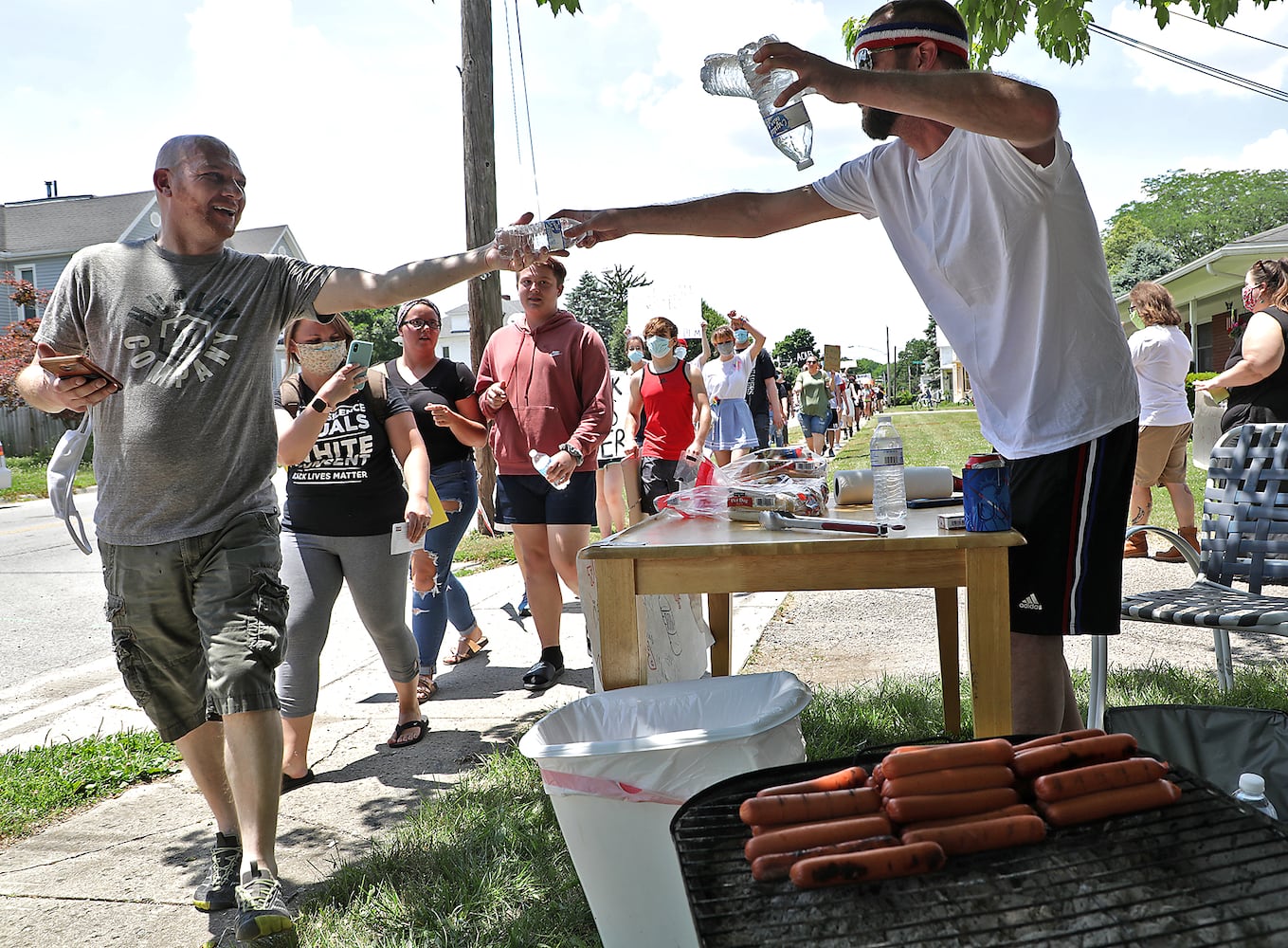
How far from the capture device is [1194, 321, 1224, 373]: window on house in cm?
2661

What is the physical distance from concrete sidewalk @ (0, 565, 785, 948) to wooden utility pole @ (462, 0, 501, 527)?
12.1 feet

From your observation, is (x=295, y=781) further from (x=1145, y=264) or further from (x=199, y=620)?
(x=1145, y=264)

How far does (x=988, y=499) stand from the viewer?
262 centimetres

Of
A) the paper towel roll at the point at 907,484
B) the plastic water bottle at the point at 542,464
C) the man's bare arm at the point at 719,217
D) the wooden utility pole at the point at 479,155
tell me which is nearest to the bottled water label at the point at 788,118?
the man's bare arm at the point at 719,217

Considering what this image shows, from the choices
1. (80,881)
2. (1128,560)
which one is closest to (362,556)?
(80,881)

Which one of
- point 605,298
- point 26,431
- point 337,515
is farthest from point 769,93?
point 605,298

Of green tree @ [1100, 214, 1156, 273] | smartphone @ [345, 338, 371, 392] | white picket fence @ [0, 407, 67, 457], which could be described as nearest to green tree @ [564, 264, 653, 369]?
green tree @ [1100, 214, 1156, 273]

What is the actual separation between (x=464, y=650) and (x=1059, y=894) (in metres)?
5.16

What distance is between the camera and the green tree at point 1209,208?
70.0m

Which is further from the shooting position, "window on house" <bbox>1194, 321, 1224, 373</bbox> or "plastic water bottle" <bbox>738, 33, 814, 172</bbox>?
"window on house" <bbox>1194, 321, 1224, 373</bbox>

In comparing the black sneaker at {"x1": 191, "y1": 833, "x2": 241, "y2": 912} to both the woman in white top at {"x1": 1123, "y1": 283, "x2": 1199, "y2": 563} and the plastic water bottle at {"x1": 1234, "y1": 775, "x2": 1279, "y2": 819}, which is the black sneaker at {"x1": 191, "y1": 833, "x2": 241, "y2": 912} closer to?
the plastic water bottle at {"x1": 1234, "y1": 775, "x2": 1279, "y2": 819}

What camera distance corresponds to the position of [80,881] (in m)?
3.44

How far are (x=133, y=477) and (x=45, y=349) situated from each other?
486 mm

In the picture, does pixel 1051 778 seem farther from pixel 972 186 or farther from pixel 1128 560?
pixel 1128 560
